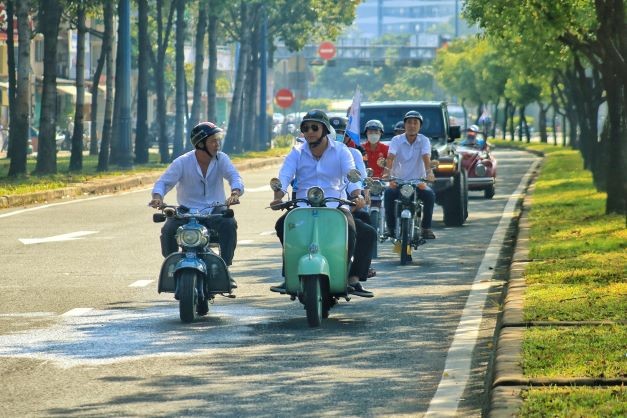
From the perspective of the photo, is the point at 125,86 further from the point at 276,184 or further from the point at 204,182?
the point at 276,184

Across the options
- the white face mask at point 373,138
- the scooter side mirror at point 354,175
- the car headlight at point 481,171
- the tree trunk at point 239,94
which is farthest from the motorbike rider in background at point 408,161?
the tree trunk at point 239,94

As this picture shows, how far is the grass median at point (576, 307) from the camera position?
8.69 meters

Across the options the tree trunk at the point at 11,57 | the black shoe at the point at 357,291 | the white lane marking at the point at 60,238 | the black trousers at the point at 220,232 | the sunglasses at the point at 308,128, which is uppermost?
the tree trunk at the point at 11,57

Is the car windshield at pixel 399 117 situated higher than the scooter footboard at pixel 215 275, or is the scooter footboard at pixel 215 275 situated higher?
the car windshield at pixel 399 117

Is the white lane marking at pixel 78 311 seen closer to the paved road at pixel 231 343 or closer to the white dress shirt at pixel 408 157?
the paved road at pixel 231 343

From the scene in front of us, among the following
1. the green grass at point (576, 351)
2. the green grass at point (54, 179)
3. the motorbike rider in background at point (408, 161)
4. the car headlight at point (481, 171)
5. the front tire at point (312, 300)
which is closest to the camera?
the green grass at point (576, 351)

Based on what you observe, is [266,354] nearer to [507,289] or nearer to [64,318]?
[64,318]

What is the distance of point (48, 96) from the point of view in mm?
37406

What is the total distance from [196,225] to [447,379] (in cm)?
340

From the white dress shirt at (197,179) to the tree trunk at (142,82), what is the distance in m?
33.7

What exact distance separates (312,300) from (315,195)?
2.93ft

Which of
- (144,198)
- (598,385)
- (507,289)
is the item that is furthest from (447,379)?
(144,198)

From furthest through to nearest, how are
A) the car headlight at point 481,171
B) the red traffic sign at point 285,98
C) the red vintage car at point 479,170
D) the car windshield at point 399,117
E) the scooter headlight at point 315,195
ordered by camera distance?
1. the red traffic sign at point 285,98
2. the red vintage car at point 479,170
3. the car headlight at point 481,171
4. the car windshield at point 399,117
5. the scooter headlight at point 315,195

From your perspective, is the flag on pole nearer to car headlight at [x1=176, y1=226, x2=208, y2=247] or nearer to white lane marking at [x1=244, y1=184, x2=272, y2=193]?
car headlight at [x1=176, y1=226, x2=208, y2=247]
